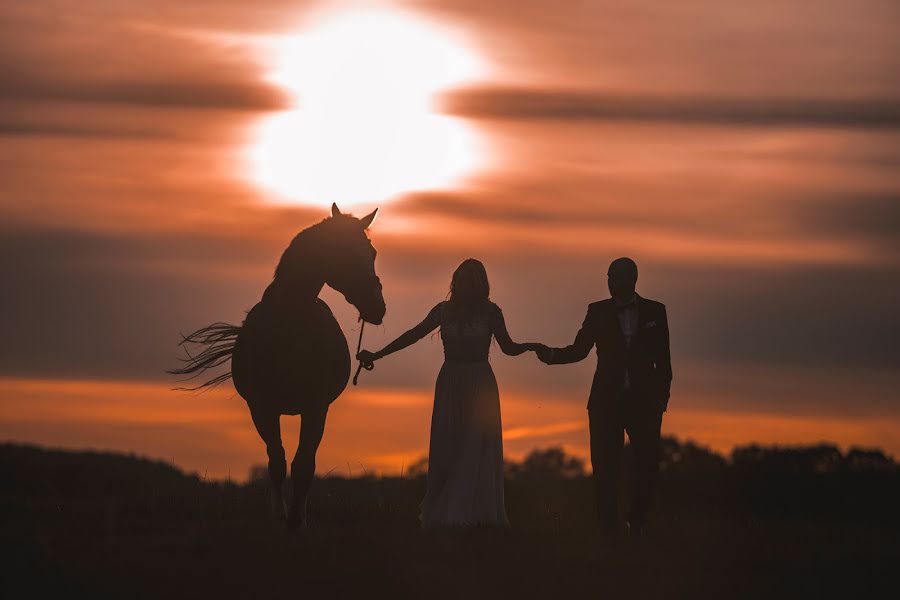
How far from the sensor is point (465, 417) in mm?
14047

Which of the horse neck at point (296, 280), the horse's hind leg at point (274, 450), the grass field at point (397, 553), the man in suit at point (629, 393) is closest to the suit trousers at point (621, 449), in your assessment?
the man in suit at point (629, 393)

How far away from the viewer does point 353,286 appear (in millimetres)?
14070

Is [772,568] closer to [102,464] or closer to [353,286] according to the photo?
[353,286]

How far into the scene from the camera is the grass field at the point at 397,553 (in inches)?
390

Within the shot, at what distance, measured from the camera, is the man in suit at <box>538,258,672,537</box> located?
13.2 metres

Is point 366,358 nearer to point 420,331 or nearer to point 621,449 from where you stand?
point 420,331

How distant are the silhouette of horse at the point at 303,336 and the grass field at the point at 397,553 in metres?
0.78

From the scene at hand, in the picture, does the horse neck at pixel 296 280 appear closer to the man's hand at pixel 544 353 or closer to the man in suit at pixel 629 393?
the man's hand at pixel 544 353

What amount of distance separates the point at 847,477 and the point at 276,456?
35.6 ft

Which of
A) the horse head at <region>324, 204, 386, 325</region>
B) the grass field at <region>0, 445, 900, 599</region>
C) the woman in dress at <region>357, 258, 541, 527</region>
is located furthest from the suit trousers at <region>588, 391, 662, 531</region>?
the horse head at <region>324, 204, 386, 325</region>

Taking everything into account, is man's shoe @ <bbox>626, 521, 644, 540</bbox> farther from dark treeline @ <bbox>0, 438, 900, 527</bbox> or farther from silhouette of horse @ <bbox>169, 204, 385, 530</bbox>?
silhouette of horse @ <bbox>169, 204, 385, 530</bbox>

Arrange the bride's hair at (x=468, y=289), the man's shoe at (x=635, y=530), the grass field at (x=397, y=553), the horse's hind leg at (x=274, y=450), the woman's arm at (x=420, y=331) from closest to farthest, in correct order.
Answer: the grass field at (x=397, y=553), the man's shoe at (x=635, y=530), the bride's hair at (x=468, y=289), the woman's arm at (x=420, y=331), the horse's hind leg at (x=274, y=450)

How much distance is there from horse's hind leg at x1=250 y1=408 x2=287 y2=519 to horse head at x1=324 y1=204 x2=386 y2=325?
1.47m

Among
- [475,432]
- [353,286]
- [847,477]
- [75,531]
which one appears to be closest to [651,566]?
[475,432]
